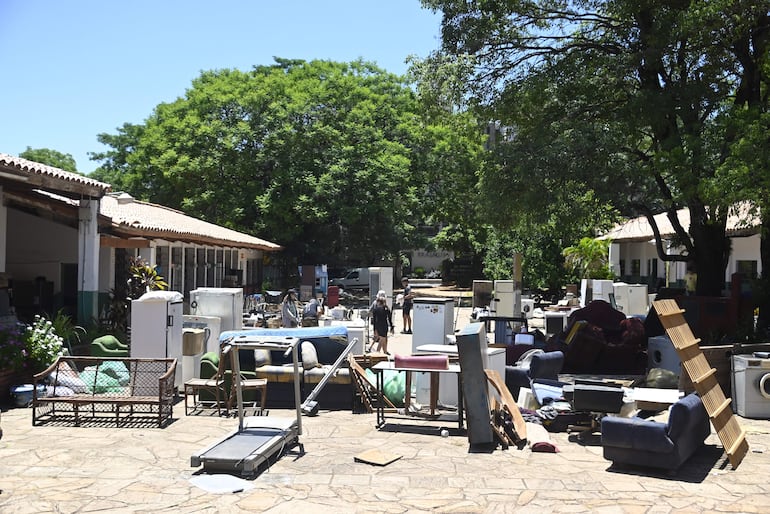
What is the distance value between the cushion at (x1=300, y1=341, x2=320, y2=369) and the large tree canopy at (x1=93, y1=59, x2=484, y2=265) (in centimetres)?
2371

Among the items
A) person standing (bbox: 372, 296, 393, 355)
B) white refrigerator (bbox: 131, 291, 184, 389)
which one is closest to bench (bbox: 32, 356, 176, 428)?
white refrigerator (bbox: 131, 291, 184, 389)

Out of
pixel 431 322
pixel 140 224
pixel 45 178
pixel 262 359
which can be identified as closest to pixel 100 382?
pixel 262 359

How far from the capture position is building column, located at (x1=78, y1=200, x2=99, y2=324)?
47.5 ft

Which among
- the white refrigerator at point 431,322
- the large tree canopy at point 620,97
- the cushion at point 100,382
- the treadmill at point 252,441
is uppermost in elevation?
the large tree canopy at point 620,97

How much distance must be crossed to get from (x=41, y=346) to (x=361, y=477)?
6.43m

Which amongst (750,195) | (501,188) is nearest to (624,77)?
(501,188)

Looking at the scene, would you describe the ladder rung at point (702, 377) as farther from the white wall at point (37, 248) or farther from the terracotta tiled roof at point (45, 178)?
the white wall at point (37, 248)

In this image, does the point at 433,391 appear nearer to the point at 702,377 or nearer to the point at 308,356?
the point at 308,356

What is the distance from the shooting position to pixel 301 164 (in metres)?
36.2

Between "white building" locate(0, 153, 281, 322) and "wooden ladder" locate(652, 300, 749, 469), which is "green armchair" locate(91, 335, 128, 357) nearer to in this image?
"white building" locate(0, 153, 281, 322)

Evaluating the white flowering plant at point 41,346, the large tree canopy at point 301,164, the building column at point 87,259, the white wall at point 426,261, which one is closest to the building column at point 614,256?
the large tree canopy at point 301,164

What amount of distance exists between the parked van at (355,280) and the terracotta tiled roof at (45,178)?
2816 centimetres

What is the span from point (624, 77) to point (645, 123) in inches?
67.2

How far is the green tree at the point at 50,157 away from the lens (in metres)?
73.4
